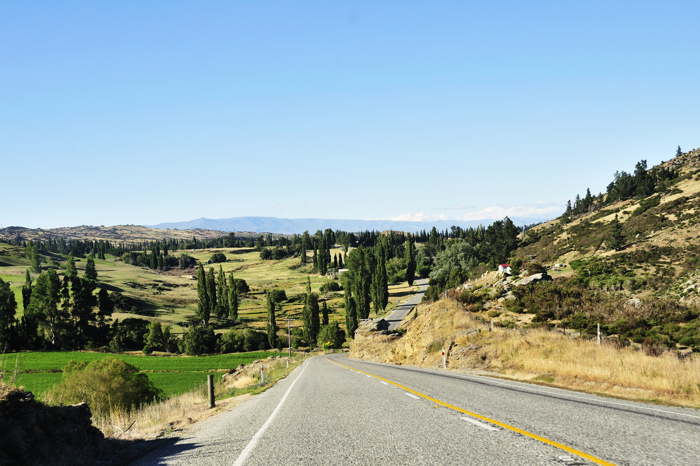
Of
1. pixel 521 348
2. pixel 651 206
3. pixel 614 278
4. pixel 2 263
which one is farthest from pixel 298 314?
pixel 2 263

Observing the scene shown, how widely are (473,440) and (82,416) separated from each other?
23.2ft

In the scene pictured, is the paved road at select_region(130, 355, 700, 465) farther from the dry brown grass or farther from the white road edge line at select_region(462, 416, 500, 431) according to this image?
the dry brown grass

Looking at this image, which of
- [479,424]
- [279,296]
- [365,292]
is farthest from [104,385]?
[279,296]

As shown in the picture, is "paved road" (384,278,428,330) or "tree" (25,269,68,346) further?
"tree" (25,269,68,346)

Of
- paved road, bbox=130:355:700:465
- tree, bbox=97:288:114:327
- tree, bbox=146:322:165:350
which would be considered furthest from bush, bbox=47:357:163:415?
tree, bbox=97:288:114:327

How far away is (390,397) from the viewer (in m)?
13.2

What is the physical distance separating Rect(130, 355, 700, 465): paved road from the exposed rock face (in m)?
1.18

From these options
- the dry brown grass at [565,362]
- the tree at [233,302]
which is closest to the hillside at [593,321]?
the dry brown grass at [565,362]

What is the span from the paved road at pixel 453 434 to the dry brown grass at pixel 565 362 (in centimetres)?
264

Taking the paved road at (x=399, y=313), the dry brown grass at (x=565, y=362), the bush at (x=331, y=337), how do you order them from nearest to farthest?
1. the dry brown grass at (x=565, y=362)
2. the paved road at (x=399, y=313)
3. the bush at (x=331, y=337)

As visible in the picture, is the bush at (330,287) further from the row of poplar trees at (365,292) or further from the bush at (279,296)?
the row of poplar trees at (365,292)

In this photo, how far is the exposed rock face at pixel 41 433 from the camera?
675 cm

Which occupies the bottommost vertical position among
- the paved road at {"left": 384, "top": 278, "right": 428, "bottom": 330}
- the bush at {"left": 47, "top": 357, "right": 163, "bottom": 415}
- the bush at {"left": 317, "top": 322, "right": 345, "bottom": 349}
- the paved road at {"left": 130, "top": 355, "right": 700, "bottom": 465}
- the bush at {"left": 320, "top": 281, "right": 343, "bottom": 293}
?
the bush at {"left": 317, "top": 322, "right": 345, "bottom": 349}

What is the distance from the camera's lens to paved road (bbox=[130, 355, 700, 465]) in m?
6.31
